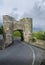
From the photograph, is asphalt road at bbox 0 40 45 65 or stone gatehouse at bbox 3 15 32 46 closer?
asphalt road at bbox 0 40 45 65

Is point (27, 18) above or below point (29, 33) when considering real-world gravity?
above

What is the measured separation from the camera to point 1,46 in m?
30.0

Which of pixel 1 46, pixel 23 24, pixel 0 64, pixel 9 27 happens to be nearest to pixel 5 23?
pixel 9 27

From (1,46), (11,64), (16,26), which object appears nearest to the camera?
(11,64)

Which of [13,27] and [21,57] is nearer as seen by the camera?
[21,57]

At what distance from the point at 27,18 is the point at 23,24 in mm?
2062

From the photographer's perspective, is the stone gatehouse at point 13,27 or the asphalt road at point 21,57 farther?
the stone gatehouse at point 13,27

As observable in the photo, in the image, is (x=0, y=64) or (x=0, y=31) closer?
(x=0, y=64)

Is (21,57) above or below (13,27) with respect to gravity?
below

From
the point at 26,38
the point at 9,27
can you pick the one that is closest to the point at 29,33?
the point at 26,38

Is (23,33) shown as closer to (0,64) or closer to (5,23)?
(5,23)

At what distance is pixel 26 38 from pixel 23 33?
1.57m

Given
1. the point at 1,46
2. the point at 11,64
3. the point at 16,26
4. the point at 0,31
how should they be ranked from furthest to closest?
the point at 0,31 < the point at 16,26 < the point at 1,46 < the point at 11,64

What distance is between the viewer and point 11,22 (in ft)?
163
